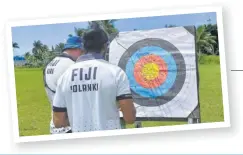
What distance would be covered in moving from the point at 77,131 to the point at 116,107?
237 millimetres

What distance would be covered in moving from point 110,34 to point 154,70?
0.98 feet

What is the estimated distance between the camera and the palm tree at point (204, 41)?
3771mm

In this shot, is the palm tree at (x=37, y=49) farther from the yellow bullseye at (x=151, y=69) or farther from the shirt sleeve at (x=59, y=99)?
the yellow bullseye at (x=151, y=69)

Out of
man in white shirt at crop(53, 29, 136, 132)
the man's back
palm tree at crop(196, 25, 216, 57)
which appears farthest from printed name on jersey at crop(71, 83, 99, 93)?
palm tree at crop(196, 25, 216, 57)

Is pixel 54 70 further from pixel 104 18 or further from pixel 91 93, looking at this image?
pixel 104 18

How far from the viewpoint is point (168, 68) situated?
3803 mm

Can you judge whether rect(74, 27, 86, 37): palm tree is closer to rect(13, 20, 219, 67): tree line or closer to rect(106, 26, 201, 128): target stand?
rect(13, 20, 219, 67): tree line

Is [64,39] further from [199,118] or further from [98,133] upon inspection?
[199,118]

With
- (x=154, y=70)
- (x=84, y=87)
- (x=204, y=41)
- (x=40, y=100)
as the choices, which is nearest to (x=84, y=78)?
(x=84, y=87)

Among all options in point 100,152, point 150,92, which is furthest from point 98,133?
point 150,92

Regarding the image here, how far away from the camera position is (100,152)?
3785 mm

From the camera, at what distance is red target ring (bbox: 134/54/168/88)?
3.79 m

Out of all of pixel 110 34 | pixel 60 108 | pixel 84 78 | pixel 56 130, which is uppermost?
pixel 110 34

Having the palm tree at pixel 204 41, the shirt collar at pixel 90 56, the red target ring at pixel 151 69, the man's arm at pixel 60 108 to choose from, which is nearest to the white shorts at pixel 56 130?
the man's arm at pixel 60 108
